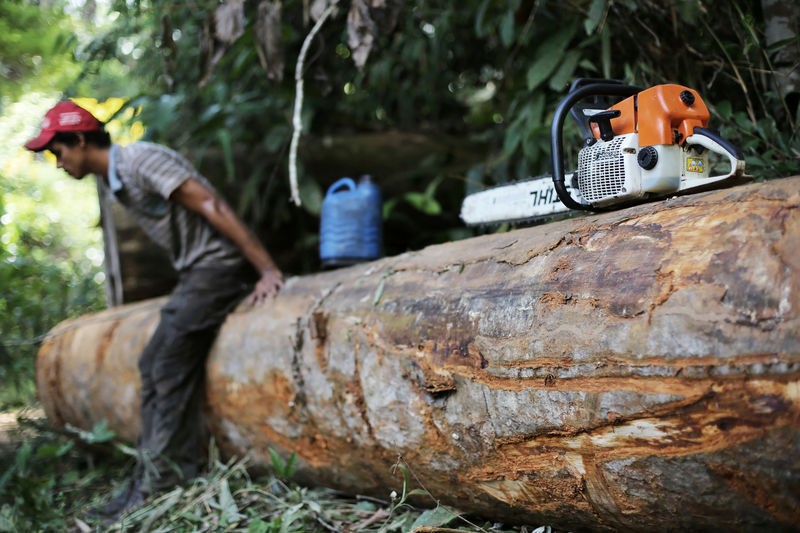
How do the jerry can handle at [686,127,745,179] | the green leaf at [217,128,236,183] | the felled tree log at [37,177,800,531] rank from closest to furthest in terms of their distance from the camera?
the felled tree log at [37,177,800,531]
the jerry can handle at [686,127,745,179]
the green leaf at [217,128,236,183]

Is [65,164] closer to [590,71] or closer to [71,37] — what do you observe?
[71,37]

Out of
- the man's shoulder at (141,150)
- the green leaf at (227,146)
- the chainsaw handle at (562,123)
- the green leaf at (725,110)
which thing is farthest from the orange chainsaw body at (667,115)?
the green leaf at (227,146)

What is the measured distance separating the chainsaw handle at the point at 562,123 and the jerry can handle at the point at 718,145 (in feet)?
1.12

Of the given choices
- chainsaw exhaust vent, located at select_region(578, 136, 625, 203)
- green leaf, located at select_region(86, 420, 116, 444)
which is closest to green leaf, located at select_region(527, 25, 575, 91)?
chainsaw exhaust vent, located at select_region(578, 136, 625, 203)

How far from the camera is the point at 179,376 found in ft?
9.36

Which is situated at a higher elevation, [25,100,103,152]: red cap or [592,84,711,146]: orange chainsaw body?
[25,100,103,152]: red cap

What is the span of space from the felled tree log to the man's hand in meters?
0.35

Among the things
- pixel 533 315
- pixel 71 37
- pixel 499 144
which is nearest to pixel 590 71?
pixel 499 144

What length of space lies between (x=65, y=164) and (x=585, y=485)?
9.19ft

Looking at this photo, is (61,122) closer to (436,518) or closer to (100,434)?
(100,434)

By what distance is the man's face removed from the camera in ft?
9.58

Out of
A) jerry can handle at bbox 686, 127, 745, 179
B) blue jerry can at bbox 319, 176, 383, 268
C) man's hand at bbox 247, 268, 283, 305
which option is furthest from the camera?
blue jerry can at bbox 319, 176, 383, 268

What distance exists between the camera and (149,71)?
16.1 ft

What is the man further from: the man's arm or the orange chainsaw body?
the orange chainsaw body
